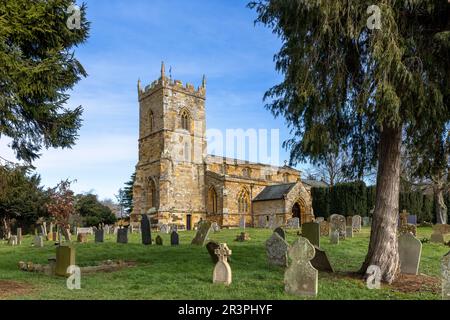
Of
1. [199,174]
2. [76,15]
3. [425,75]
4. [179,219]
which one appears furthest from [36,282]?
[199,174]

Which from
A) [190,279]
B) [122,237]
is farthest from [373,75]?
[122,237]

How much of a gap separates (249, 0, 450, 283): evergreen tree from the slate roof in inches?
1184

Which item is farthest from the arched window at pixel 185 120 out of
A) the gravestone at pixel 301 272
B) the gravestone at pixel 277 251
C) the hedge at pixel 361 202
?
the gravestone at pixel 301 272

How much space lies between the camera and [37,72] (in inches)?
411

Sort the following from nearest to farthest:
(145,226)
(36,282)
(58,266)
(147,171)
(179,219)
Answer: (36,282), (58,266), (145,226), (179,219), (147,171)

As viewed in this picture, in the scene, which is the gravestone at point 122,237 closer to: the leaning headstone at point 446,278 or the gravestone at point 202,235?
the gravestone at point 202,235

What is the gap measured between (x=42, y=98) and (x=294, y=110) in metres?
6.83

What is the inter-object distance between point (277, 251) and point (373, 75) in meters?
5.43

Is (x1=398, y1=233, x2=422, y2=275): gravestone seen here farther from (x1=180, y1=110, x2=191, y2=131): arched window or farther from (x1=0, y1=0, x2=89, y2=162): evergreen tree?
(x1=180, y1=110, x2=191, y2=131): arched window

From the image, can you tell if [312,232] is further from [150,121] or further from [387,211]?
[150,121]

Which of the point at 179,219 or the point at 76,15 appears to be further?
the point at 179,219

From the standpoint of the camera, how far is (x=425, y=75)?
9.32m

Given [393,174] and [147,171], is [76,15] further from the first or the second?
[147,171]

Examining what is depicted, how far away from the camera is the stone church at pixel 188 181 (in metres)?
40.6
